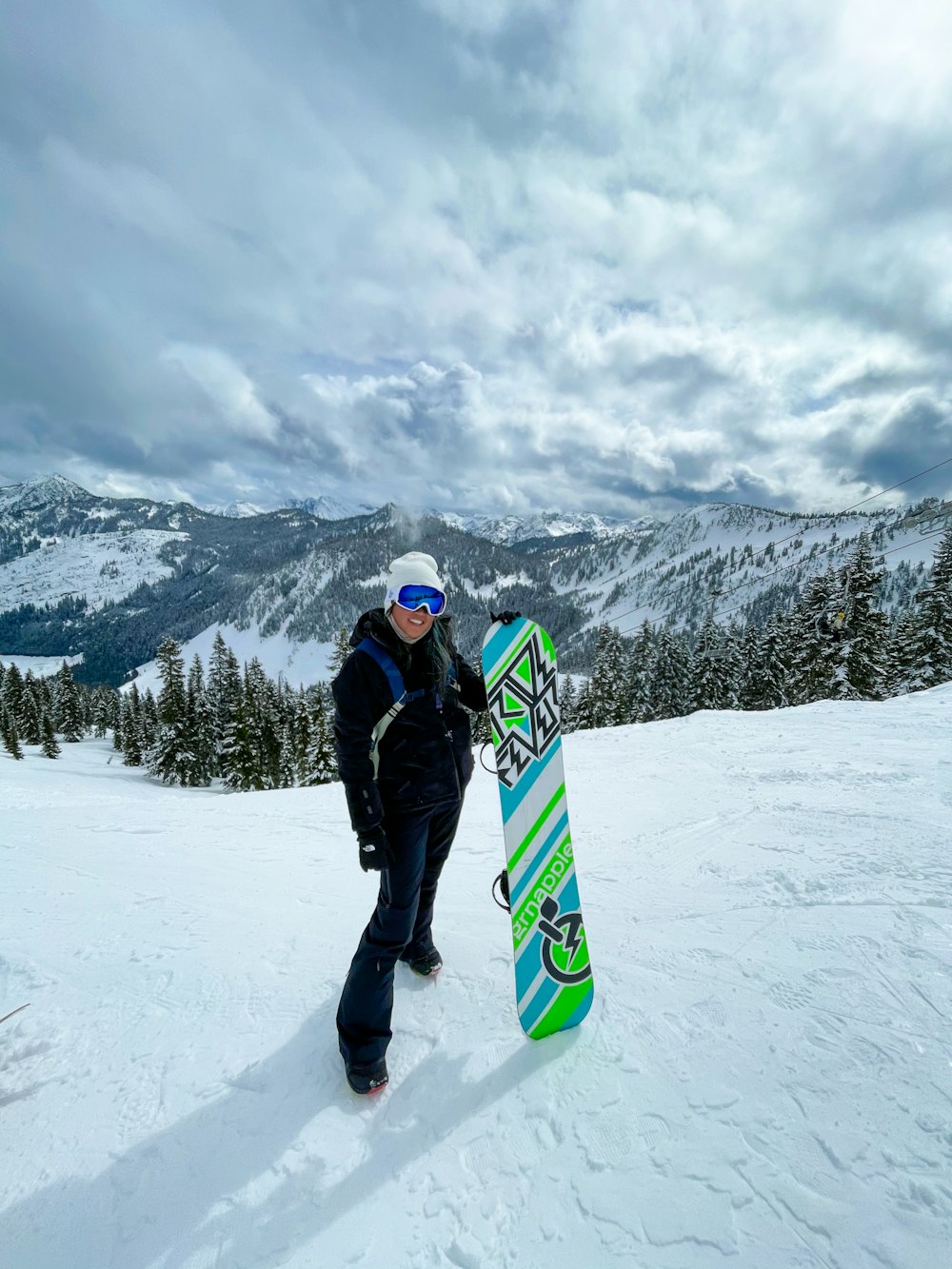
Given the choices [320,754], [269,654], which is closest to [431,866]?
[320,754]

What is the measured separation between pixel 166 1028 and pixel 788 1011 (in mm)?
3585

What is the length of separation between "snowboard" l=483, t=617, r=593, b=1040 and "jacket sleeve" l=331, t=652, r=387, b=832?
691 mm

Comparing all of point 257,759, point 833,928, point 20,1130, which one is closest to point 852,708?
point 833,928

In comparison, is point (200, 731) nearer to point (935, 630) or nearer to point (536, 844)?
point (536, 844)

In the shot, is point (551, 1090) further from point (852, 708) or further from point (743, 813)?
point (852, 708)

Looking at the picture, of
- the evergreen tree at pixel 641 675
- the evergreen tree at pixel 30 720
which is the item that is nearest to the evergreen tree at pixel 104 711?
the evergreen tree at pixel 30 720

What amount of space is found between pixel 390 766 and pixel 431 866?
2.73 ft

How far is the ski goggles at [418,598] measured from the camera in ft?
9.13

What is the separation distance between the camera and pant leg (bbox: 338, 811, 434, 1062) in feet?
8.98

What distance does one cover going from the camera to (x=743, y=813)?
18.7 feet

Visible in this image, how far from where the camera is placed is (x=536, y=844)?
2994 mm

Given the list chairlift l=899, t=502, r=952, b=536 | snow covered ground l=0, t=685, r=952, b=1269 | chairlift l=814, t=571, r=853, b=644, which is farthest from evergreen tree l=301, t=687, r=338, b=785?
chairlift l=899, t=502, r=952, b=536

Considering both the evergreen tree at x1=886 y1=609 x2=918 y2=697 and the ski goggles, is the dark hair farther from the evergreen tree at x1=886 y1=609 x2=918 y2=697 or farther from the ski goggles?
the evergreen tree at x1=886 y1=609 x2=918 y2=697

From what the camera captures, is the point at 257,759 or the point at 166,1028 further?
the point at 257,759
